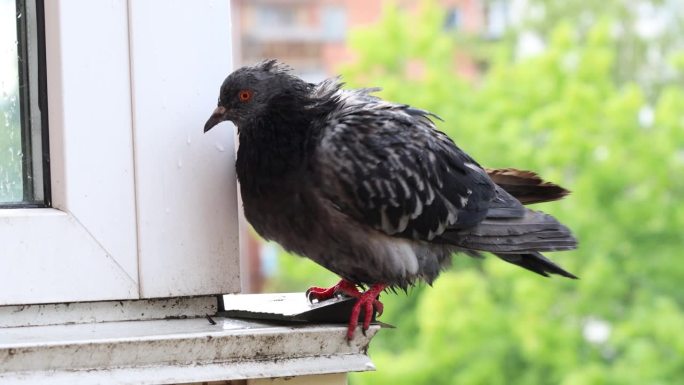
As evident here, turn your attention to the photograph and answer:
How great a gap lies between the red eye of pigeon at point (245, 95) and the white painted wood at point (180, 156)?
12 cm

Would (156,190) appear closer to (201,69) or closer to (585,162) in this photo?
(201,69)

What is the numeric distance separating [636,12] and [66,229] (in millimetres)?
15574

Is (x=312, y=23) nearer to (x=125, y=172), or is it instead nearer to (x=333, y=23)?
(x=333, y=23)

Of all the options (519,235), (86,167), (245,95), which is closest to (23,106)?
(86,167)

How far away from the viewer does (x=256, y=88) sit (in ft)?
5.27

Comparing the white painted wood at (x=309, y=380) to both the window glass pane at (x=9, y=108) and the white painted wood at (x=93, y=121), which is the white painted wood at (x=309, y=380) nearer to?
the white painted wood at (x=93, y=121)

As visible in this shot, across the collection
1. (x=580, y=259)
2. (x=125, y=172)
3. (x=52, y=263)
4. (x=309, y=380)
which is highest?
(x=125, y=172)

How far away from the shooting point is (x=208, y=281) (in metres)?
1.29

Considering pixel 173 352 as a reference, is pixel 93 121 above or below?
above

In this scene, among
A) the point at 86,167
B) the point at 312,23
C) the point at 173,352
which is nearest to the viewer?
the point at 173,352

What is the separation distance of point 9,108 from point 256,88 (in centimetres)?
47

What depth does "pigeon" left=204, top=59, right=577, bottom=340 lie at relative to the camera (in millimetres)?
1504

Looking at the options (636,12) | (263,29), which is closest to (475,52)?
(636,12)

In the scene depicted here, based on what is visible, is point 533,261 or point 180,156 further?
point 533,261
